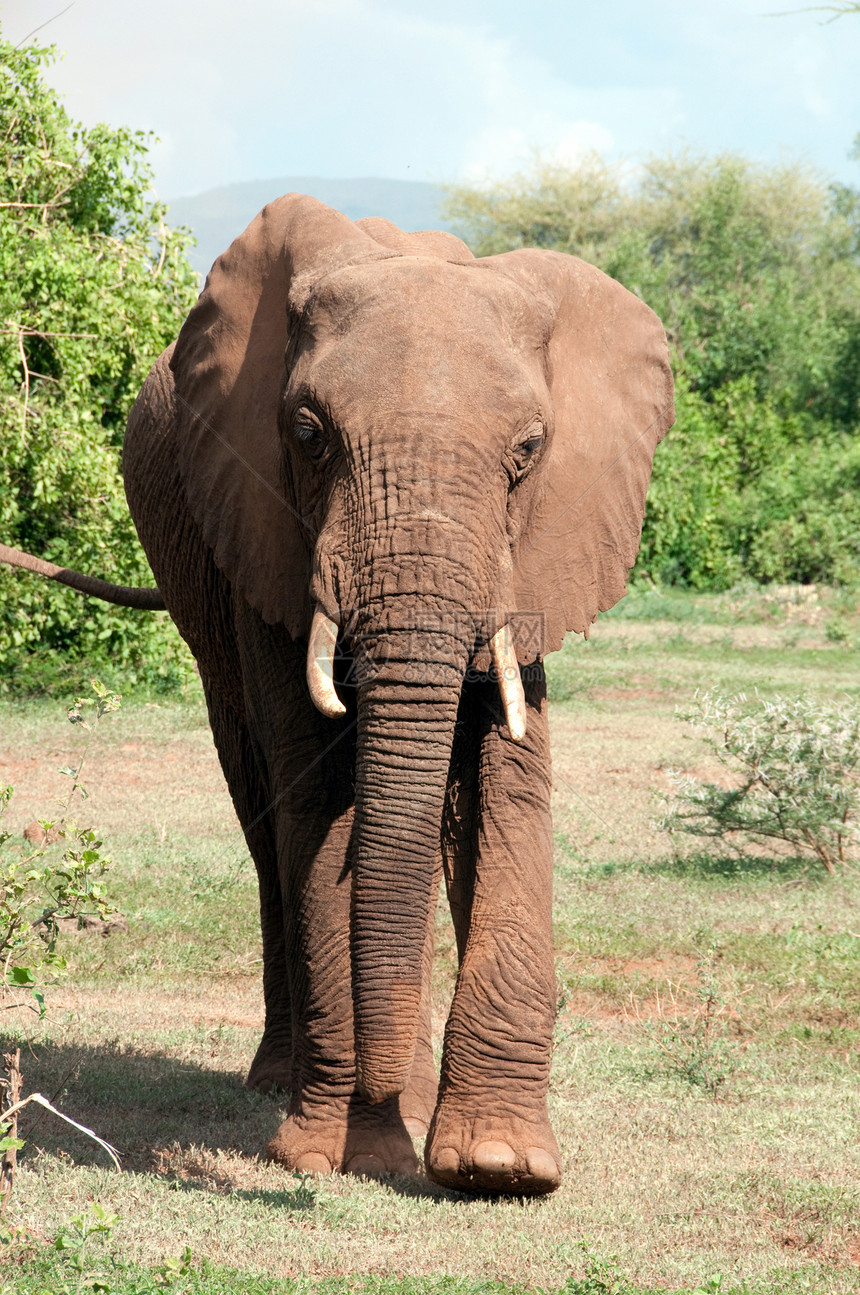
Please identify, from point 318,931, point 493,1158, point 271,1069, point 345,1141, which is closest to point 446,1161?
point 493,1158

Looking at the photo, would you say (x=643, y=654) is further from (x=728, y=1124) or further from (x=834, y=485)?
(x=728, y=1124)

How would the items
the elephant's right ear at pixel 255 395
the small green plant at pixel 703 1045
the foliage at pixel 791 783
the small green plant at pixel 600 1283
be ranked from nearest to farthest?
the small green plant at pixel 600 1283 < the elephant's right ear at pixel 255 395 < the small green plant at pixel 703 1045 < the foliage at pixel 791 783

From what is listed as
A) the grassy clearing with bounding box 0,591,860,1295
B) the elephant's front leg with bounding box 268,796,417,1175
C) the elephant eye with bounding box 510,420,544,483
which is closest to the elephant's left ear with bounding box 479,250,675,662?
the elephant eye with bounding box 510,420,544,483

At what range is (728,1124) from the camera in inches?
195

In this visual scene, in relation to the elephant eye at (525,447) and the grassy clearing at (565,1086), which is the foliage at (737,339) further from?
the elephant eye at (525,447)

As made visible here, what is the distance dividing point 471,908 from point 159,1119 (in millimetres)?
1515

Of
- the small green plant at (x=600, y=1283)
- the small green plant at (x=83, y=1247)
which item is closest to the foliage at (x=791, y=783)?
the small green plant at (x=600, y=1283)

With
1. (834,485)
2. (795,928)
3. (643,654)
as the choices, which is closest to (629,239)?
(834,485)

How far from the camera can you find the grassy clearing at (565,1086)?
3.68 meters

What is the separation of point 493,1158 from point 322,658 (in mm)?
1449

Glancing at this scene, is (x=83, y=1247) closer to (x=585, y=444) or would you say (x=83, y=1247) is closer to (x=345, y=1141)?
(x=345, y=1141)

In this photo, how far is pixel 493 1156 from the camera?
4031 millimetres

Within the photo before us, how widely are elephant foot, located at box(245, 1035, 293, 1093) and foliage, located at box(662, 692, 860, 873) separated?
153 inches

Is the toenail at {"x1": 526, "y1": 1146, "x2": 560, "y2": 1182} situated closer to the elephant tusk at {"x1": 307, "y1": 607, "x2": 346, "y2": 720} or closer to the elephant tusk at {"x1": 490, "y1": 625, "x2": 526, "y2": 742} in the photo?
the elephant tusk at {"x1": 490, "y1": 625, "x2": 526, "y2": 742}
